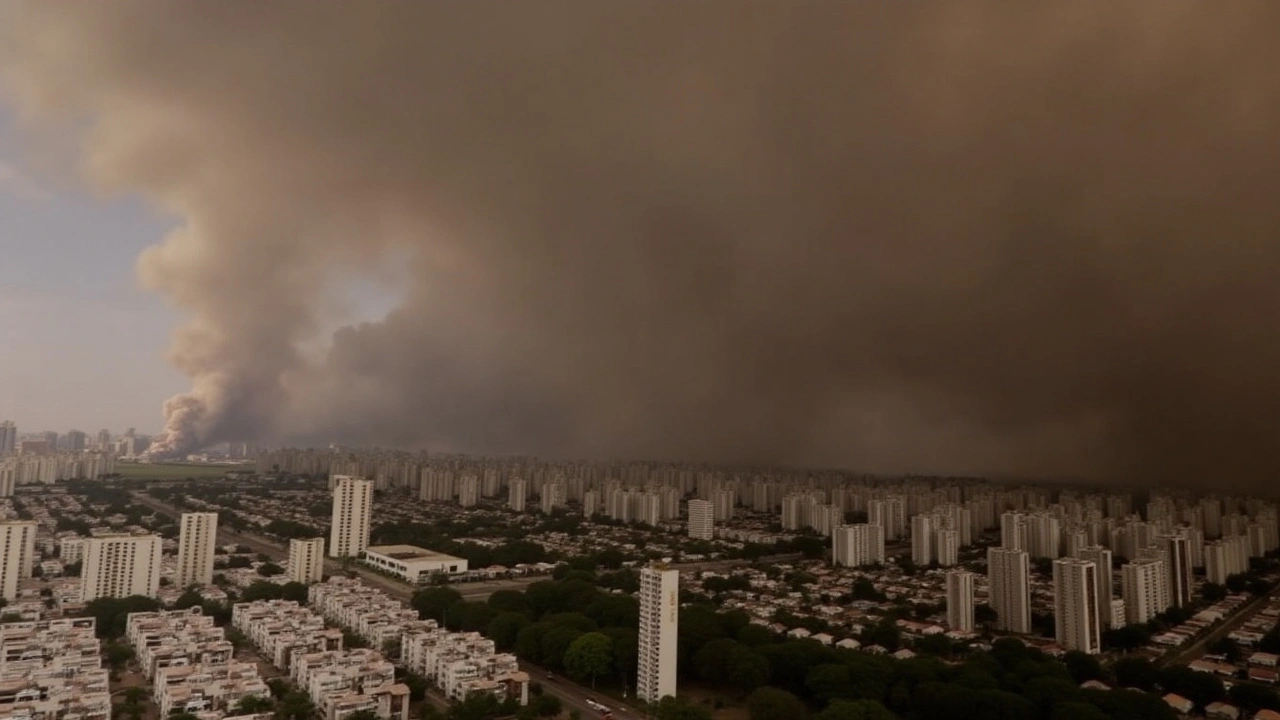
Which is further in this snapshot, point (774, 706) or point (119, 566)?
point (119, 566)

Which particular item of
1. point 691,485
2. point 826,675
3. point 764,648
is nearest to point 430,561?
point 764,648

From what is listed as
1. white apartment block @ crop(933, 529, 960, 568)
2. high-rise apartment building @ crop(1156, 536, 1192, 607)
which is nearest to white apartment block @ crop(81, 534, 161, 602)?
white apartment block @ crop(933, 529, 960, 568)

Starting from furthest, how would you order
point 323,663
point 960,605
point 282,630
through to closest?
1. point 960,605
2. point 282,630
3. point 323,663

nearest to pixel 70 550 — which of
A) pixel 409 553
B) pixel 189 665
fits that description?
pixel 409 553

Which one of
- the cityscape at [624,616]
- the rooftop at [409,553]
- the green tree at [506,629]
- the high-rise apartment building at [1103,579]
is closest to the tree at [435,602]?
the cityscape at [624,616]

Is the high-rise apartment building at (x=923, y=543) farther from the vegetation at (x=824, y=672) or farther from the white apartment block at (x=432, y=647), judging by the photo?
the white apartment block at (x=432, y=647)

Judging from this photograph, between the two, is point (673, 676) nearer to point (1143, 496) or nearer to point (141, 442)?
point (1143, 496)

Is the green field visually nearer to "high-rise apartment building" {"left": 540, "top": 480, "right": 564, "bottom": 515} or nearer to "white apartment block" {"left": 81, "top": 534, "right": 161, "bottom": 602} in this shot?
"high-rise apartment building" {"left": 540, "top": 480, "right": 564, "bottom": 515}

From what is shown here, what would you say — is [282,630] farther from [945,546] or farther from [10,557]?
[945,546]
